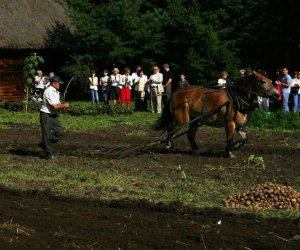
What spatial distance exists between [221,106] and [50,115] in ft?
11.4

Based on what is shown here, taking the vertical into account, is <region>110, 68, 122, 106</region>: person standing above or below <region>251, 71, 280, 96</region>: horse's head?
below

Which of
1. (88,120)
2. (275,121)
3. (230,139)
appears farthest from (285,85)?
(230,139)

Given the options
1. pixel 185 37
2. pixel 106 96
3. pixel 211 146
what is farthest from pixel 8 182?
pixel 185 37

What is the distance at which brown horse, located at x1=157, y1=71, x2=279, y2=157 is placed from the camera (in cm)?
1580

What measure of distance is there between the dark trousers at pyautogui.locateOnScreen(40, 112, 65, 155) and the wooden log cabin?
18.9 meters

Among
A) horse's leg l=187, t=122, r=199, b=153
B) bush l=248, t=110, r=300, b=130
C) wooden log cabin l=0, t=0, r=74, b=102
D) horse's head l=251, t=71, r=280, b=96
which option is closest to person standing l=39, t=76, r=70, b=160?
horse's leg l=187, t=122, r=199, b=153

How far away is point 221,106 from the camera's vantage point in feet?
52.0

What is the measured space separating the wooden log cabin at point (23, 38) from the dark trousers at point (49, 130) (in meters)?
18.9

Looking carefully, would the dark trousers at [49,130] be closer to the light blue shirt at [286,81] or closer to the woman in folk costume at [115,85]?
the light blue shirt at [286,81]

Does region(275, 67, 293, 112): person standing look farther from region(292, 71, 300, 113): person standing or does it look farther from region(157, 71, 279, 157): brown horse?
region(157, 71, 279, 157): brown horse

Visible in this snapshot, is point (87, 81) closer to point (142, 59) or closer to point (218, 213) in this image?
point (142, 59)

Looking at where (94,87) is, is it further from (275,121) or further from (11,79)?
(275,121)

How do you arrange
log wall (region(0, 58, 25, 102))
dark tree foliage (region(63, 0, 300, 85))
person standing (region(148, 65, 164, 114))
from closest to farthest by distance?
person standing (region(148, 65, 164, 114)) → dark tree foliage (region(63, 0, 300, 85)) → log wall (region(0, 58, 25, 102))

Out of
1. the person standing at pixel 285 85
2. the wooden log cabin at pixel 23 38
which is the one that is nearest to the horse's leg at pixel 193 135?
the person standing at pixel 285 85
